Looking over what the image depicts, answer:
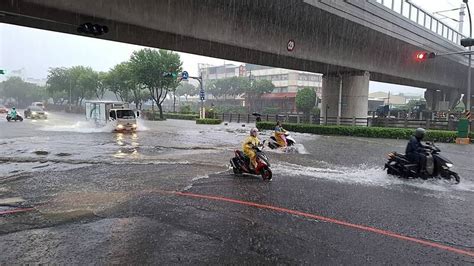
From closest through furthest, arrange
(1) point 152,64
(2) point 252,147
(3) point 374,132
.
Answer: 1. (2) point 252,147
2. (3) point 374,132
3. (1) point 152,64

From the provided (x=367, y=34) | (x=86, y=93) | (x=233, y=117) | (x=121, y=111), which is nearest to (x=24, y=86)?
(x=86, y=93)

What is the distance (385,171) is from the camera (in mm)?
10805

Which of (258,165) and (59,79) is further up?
(59,79)

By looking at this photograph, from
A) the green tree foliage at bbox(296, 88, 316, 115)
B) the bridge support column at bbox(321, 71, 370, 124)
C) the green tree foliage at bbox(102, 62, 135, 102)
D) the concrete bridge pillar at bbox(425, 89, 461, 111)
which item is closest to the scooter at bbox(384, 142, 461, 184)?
the bridge support column at bbox(321, 71, 370, 124)

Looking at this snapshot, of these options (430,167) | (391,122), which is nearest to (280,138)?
(430,167)

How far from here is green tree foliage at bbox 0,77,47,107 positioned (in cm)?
10519

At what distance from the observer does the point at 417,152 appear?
933 centimetres

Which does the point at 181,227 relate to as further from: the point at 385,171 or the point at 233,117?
the point at 233,117

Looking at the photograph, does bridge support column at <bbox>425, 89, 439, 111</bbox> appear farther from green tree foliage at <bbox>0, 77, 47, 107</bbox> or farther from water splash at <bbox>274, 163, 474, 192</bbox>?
green tree foliage at <bbox>0, 77, 47, 107</bbox>

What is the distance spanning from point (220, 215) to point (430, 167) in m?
6.19

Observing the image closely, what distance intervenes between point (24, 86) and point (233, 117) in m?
88.9

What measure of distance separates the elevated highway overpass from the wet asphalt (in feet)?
17.8

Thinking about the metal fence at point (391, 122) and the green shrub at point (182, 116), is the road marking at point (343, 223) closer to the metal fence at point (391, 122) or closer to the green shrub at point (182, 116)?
the metal fence at point (391, 122)

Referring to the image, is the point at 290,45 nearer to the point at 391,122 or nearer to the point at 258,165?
the point at 258,165
